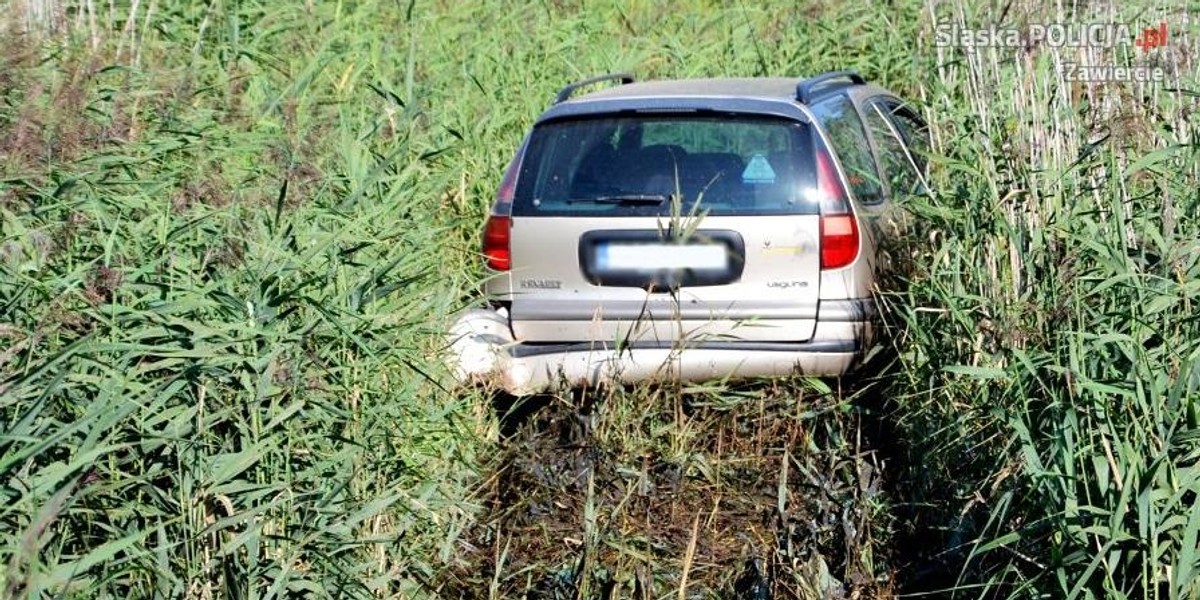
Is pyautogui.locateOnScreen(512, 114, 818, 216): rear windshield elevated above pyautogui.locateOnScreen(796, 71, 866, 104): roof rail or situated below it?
below

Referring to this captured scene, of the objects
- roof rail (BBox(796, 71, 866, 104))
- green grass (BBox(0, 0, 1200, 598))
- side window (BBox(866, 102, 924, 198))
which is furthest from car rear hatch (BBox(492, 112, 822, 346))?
side window (BBox(866, 102, 924, 198))

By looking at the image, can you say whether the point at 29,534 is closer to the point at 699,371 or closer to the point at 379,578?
the point at 379,578

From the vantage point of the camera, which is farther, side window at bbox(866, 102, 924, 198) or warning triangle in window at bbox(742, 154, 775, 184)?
side window at bbox(866, 102, 924, 198)

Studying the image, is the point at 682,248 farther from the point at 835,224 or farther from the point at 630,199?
the point at 835,224

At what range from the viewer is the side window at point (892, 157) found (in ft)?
22.0

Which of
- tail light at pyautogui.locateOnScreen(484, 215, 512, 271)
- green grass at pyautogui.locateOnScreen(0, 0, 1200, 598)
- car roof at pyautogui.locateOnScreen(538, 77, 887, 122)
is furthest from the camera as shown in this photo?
tail light at pyautogui.locateOnScreen(484, 215, 512, 271)

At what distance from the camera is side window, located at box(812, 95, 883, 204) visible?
20.9 feet

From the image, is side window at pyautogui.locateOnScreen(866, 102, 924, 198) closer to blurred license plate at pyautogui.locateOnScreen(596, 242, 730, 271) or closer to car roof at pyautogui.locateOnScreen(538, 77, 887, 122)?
car roof at pyautogui.locateOnScreen(538, 77, 887, 122)

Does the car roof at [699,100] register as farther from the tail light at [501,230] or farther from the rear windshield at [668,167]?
the tail light at [501,230]

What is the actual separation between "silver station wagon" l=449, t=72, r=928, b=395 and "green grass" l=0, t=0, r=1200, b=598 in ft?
0.58

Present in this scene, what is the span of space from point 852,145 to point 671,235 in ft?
3.16

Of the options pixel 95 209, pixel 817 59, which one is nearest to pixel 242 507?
pixel 95 209

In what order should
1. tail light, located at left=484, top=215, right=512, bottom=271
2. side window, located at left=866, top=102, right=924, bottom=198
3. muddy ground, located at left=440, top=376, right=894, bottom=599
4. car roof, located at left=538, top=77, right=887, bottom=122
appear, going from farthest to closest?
1. side window, located at left=866, top=102, right=924, bottom=198
2. tail light, located at left=484, top=215, right=512, bottom=271
3. car roof, located at left=538, top=77, right=887, bottom=122
4. muddy ground, located at left=440, top=376, right=894, bottom=599

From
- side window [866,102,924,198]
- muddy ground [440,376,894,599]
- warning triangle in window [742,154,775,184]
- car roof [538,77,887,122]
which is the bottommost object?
muddy ground [440,376,894,599]
